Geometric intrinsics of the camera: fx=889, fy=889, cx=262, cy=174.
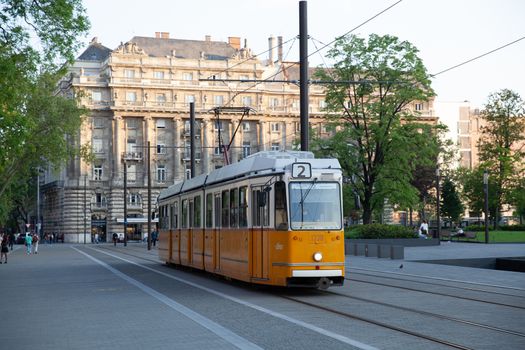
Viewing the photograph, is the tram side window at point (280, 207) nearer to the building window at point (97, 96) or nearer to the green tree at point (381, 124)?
the green tree at point (381, 124)

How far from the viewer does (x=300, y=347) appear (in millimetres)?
11484

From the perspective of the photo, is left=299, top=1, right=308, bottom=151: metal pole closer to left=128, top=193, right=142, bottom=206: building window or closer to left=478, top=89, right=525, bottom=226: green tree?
left=478, top=89, right=525, bottom=226: green tree

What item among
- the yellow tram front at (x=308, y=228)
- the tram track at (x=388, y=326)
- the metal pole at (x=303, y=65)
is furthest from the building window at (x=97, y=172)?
the tram track at (x=388, y=326)

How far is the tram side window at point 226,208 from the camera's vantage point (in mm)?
23016

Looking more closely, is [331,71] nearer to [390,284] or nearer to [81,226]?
[390,284]

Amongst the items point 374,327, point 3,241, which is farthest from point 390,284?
point 3,241

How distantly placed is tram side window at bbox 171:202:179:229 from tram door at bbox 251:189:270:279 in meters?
10.8

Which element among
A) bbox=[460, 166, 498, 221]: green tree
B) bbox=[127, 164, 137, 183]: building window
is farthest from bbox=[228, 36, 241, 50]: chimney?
bbox=[460, 166, 498, 221]: green tree

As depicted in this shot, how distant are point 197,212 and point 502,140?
65023 mm

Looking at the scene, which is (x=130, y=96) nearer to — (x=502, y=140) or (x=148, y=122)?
(x=148, y=122)

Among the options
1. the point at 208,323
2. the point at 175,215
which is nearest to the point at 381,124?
the point at 175,215

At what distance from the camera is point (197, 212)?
2742 cm

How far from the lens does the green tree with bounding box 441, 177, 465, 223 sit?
88.0 meters

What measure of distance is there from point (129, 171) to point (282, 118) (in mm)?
20518
